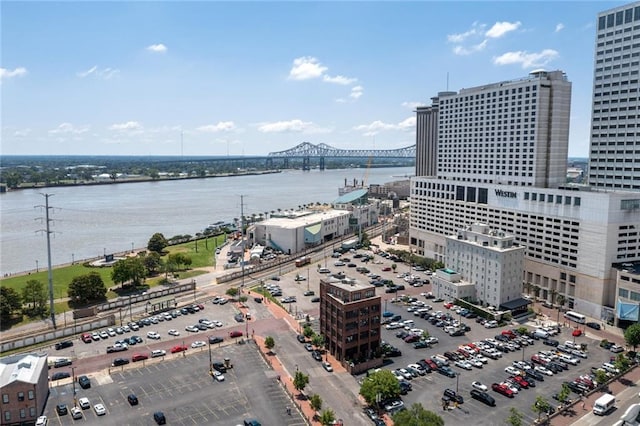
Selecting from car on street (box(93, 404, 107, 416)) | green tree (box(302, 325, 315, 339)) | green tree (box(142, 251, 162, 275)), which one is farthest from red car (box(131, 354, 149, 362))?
green tree (box(142, 251, 162, 275))

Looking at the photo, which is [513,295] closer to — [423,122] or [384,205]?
[384,205]

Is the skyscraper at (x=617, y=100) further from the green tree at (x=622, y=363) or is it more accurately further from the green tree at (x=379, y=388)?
the green tree at (x=379, y=388)

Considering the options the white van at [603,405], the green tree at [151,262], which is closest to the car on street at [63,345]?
the green tree at [151,262]

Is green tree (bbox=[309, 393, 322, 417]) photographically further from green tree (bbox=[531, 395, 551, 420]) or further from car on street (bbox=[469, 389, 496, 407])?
green tree (bbox=[531, 395, 551, 420])

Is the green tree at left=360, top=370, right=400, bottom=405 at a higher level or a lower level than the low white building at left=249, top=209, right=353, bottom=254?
lower

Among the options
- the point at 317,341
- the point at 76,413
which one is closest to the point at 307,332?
the point at 317,341

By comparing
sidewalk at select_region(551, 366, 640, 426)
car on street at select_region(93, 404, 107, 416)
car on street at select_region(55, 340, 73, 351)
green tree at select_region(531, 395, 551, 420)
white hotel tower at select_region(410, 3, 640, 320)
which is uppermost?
white hotel tower at select_region(410, 3, 640, 320)
